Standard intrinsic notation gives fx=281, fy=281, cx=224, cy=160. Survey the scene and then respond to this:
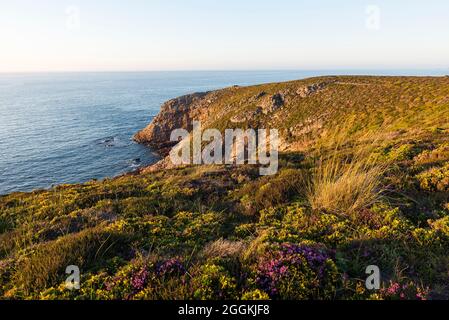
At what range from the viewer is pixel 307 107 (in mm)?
46969

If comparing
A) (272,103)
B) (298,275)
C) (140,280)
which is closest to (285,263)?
(298,275)

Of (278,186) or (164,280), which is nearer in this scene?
(164,280)

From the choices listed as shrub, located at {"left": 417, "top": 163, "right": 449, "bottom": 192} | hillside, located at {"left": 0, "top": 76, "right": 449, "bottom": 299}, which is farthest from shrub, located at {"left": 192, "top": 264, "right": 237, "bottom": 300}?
shrub, located at {"left": 417, "top": 163, "right": 449, "bottom": 192}

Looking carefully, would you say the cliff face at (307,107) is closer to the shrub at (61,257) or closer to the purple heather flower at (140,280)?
the shrub at (61,257)

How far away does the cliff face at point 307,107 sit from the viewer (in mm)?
33312

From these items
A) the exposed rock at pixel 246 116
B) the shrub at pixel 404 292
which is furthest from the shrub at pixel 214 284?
the exposed rock at pixel 246 116

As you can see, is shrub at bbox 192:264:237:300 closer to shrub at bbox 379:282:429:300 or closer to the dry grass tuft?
the dry grass tuft

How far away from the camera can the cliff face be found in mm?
33312

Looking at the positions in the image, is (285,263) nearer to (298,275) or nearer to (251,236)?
(298,275)

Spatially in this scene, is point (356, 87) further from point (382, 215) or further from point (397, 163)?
point (382, 215)

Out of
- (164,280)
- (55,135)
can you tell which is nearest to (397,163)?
(164,280)

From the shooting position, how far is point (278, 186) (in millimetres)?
9664
